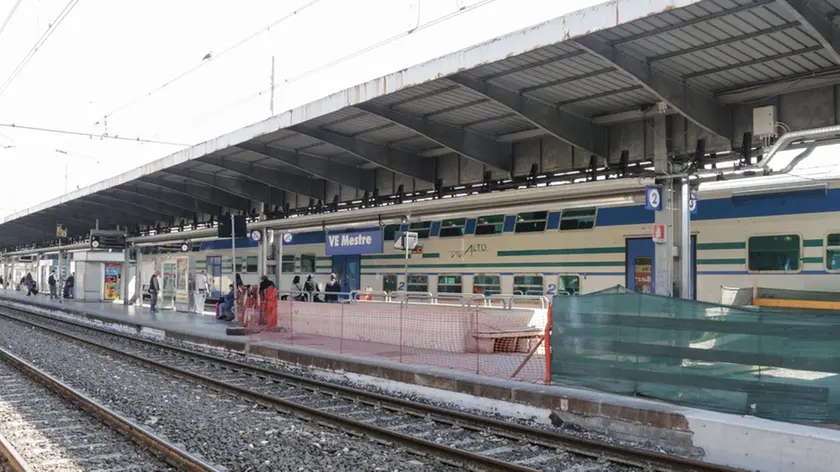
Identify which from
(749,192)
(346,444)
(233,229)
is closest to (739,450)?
(346,444)

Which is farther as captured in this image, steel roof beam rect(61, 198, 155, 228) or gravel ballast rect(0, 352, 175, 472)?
steel roof beam rect(61, 198, 155, 228)

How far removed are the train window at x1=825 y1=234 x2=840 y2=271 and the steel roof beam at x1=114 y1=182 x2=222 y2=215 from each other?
69.7 ft

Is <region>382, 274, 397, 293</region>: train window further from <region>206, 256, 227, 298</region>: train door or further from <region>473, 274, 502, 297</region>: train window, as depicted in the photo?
<region>206, 256, 227, 298</region>: train door

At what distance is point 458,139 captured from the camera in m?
14.8

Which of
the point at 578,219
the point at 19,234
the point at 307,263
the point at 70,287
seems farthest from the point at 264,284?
the point at 19,234

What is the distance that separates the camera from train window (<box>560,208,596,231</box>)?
14625 millimetres

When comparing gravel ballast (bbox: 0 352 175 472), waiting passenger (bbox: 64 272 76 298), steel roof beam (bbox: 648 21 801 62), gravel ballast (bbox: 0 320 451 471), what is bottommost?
gravel ballast (bbox: 0 352 175 472)

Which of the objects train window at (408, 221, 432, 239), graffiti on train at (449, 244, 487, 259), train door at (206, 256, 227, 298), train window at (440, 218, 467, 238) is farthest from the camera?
train door at (206, 256, 227, 298)

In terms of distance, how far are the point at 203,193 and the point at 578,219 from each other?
1427 cm

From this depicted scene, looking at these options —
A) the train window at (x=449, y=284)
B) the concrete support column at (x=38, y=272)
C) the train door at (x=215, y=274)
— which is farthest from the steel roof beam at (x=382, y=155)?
the concrete support column at (x=38, y=272)

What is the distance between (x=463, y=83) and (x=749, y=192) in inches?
213

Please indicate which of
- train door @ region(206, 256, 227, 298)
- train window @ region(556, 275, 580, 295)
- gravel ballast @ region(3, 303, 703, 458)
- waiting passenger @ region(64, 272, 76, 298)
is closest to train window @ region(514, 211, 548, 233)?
train window @ region(556, 275, 580, 295)

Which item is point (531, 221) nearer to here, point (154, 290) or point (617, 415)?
point (617, 415)

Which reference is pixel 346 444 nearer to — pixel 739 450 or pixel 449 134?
pixel 739 450
